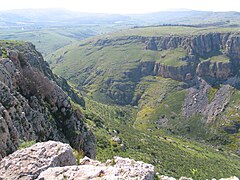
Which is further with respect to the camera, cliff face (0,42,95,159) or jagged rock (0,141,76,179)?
cliff face (0,42,95,159)

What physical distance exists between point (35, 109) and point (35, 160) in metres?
23.0

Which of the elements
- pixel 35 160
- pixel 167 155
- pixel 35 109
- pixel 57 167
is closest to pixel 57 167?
pixel 57 167

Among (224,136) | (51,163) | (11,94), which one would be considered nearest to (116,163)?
(51,163)

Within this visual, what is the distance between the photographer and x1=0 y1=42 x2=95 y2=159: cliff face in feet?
117

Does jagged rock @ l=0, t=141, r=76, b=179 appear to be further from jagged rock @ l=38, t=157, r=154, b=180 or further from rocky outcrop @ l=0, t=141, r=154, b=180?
jagged rock @ l=38, t=157, r=154, b=180

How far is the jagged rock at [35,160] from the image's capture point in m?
19.9

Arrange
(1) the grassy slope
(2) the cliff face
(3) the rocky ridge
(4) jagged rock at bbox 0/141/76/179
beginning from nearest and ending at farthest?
(3) the rocky ridge < (4) jagged rock at bbox 0/141/76/179 < (2) the cliff face < (1) the grassy slope

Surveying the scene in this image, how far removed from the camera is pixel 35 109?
4303 cm

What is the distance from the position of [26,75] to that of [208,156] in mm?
107392

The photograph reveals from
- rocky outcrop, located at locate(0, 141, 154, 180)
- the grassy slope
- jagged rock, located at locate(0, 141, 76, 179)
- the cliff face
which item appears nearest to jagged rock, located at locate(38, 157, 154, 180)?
rocky outcrop, located at locate(0, 141, 154, 180)

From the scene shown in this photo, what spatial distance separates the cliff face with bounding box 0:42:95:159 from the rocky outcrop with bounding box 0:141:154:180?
9.76 meters

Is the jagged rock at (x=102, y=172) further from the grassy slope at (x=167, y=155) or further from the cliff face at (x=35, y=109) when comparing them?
the grassy slope at (x=167, y=155)

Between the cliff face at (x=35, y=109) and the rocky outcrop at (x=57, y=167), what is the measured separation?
9759 millimetres

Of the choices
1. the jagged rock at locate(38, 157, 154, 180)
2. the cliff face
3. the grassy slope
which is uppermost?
the jagged rock at locate(38, 157, 154, 180)
